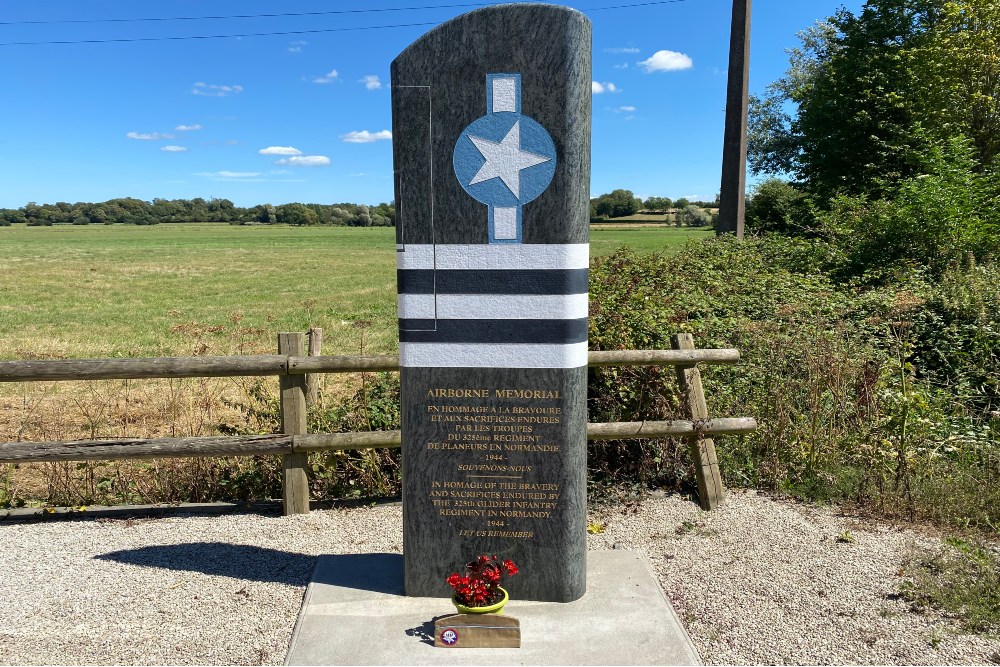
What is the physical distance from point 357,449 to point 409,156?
2550 mm

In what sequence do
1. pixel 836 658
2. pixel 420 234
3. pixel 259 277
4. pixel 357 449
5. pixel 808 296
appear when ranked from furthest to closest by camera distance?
pixel 259 277, pixel 808 296, pixel 357 449, pixel 420 234, pixel 836 658

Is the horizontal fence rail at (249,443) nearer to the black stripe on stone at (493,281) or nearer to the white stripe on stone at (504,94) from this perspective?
the black stripe on stone at (493,281)

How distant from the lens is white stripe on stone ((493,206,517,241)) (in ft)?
12.3

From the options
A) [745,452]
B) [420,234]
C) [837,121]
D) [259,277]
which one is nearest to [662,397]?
[745,452]

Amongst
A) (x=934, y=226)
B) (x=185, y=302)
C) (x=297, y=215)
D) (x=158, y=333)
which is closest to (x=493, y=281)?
(x=934, y=226)

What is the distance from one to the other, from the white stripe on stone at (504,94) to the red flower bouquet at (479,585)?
226 centimetres

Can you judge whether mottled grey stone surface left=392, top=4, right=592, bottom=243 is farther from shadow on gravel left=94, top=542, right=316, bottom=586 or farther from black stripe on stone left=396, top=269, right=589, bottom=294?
shadow on gravel left=94, top=542, right=316, bottom=586

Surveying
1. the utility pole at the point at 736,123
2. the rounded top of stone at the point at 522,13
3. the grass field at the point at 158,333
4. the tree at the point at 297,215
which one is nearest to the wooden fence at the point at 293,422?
the grass field at the point at 158,333

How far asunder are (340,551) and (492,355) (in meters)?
1.93

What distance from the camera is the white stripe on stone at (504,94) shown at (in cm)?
365

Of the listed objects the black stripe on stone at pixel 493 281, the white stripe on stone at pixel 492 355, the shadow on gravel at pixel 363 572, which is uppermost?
the black stripe on stone at pixel 493 281

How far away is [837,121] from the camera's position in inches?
883

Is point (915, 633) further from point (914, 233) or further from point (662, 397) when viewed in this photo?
point (914, 233)

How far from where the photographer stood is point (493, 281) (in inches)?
149
